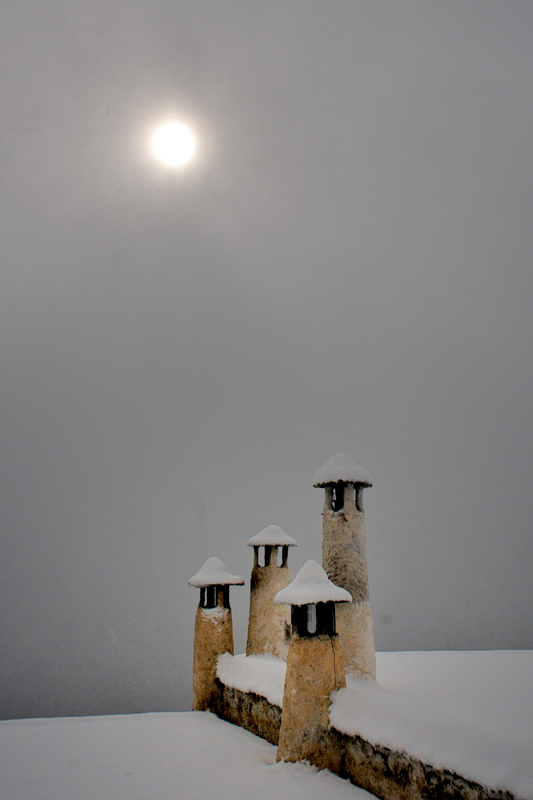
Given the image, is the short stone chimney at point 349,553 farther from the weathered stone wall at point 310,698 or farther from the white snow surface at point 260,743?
the weathered stone wall at point 310,698

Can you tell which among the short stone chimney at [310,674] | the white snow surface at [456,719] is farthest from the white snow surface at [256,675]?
the white snow surface at [456,719]

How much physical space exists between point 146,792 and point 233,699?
5359 mm

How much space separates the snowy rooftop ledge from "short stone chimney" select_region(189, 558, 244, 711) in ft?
1.65

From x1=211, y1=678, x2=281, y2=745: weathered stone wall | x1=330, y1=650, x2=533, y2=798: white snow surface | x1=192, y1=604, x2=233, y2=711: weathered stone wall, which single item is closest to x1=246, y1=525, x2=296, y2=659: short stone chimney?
x1=192, y1=604, x2=233, y2=711: weathered stone wall

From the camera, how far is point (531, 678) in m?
14.4

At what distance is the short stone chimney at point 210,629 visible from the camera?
15547 millimetres

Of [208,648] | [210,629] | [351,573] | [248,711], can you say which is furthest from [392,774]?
[210,629]

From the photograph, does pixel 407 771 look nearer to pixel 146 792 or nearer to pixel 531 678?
pixel 146 792

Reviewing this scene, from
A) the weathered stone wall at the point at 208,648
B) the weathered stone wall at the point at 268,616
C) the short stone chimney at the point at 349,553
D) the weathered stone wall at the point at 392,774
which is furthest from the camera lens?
the weathered stone wall at the point at 268,616

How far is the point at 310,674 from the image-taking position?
10047mm

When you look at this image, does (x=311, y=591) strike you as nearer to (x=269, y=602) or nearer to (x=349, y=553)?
(x=349, y=553)

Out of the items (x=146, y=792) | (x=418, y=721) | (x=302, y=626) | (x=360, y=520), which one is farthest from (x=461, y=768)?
(x=360, y=520)

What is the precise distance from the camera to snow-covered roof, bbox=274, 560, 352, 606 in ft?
33.4

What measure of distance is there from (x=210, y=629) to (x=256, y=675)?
332 centimetres
